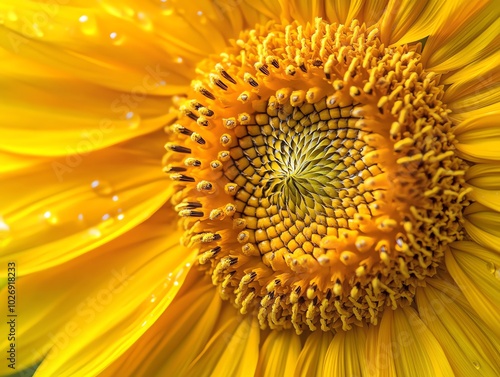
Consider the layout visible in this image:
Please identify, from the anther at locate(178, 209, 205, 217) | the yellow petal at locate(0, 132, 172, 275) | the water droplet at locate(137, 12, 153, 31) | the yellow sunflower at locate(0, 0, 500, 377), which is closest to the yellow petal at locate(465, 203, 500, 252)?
the yellow sunflower at locate(0, 0, 500, 377)

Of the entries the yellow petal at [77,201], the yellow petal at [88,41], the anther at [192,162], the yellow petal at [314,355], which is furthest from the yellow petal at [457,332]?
the yellow petal at [88,41]

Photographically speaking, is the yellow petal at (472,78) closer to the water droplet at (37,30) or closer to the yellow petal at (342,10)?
the yellow petal at (342,10)

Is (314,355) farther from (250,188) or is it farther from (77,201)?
(77,201)

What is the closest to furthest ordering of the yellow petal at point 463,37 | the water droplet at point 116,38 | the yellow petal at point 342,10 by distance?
the yellow petal at point 463,37 → the yellow petal at point 342,10 → the water droplet at point 116,38

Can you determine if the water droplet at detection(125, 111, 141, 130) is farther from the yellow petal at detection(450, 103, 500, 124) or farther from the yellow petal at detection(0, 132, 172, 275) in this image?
the yellow petal at detection(450, 103, 500, 124)

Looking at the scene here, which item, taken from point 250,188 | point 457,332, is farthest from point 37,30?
point 457,332

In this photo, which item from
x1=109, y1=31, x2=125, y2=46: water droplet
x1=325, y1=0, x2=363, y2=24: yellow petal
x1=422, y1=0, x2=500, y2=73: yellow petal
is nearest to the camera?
x1=422, y1=0, x2=500, y2=73: yellow petal

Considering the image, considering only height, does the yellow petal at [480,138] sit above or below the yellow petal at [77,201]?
below
